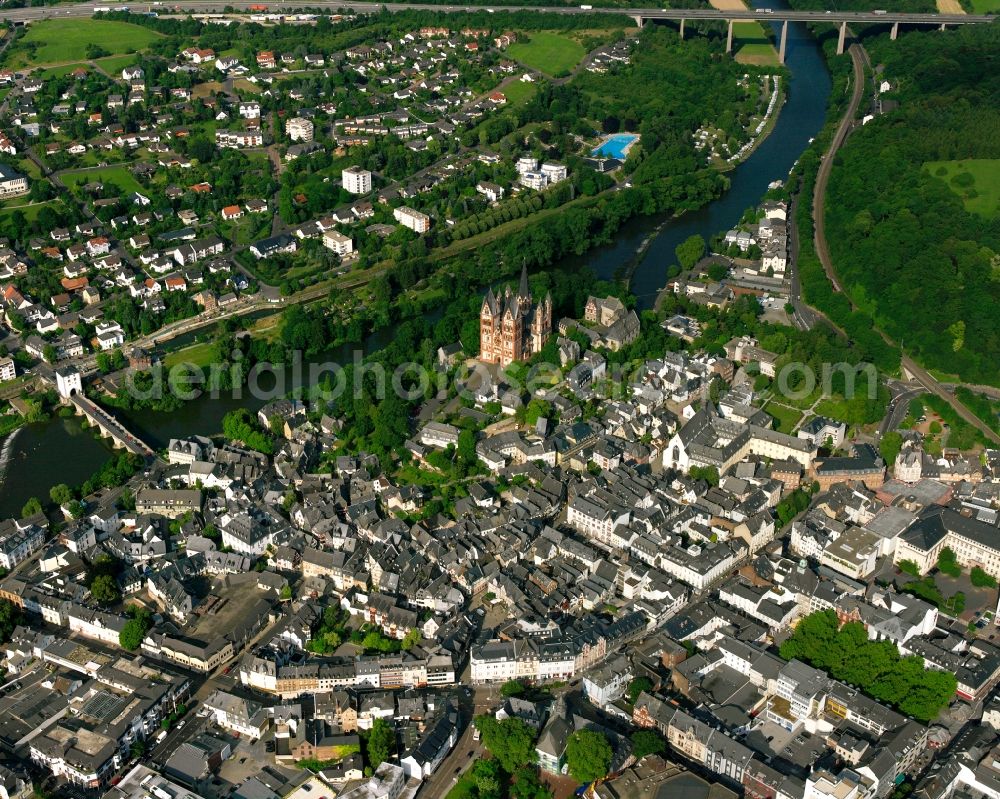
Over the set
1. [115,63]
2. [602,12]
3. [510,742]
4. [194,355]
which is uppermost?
[602,12]

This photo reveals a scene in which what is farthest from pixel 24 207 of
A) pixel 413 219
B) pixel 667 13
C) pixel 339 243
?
pixel 667 13

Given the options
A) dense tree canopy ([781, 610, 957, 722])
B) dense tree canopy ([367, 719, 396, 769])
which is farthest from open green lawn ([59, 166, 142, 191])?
dense tree canopy ([781, 610, 957, 722])

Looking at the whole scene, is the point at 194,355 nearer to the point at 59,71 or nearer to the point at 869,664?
the point at 869,664

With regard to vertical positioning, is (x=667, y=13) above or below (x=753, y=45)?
above

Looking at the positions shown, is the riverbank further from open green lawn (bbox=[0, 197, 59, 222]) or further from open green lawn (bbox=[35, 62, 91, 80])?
open green lawn (bbox=[35, 62, 91, 80])

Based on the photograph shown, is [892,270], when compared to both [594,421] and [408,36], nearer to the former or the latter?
[594,421]

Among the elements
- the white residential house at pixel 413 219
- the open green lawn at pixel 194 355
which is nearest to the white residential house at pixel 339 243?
the white residential house at pixel 413 219

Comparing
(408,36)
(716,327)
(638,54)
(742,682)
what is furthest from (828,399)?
(408,36)
